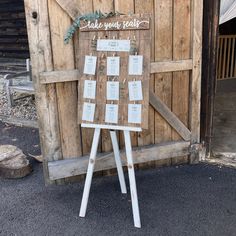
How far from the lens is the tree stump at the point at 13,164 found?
3.14 meters

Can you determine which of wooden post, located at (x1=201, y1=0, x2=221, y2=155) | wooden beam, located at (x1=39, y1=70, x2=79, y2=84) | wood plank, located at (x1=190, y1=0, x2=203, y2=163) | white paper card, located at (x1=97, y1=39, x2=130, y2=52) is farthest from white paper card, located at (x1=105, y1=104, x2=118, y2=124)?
wooden post, located at (x1=201, y1=0, x2=221, y2=155)

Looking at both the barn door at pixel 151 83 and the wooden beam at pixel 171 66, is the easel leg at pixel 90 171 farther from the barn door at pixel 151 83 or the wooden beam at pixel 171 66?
the wooden beam at pixel 171 66

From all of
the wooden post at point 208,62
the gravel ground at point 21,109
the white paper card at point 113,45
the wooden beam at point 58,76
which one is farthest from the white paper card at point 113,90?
the gravel ground at point 21,109

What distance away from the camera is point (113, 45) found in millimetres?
2354

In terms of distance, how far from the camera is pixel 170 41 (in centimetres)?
292

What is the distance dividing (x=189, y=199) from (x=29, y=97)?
3.69m

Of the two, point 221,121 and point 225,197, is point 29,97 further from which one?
point 225,197

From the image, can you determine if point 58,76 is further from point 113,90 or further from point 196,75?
point 196,75

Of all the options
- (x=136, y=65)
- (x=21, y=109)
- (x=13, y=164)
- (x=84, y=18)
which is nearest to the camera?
(x=136, y=65)

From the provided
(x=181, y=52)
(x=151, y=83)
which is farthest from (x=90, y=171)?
(x=181, y=52)

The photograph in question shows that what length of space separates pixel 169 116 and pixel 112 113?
36.1 inches

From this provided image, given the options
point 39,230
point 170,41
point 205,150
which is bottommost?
point 39,230

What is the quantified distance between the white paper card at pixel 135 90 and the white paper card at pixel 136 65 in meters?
0.07

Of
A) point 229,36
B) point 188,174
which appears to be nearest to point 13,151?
point 188,174
